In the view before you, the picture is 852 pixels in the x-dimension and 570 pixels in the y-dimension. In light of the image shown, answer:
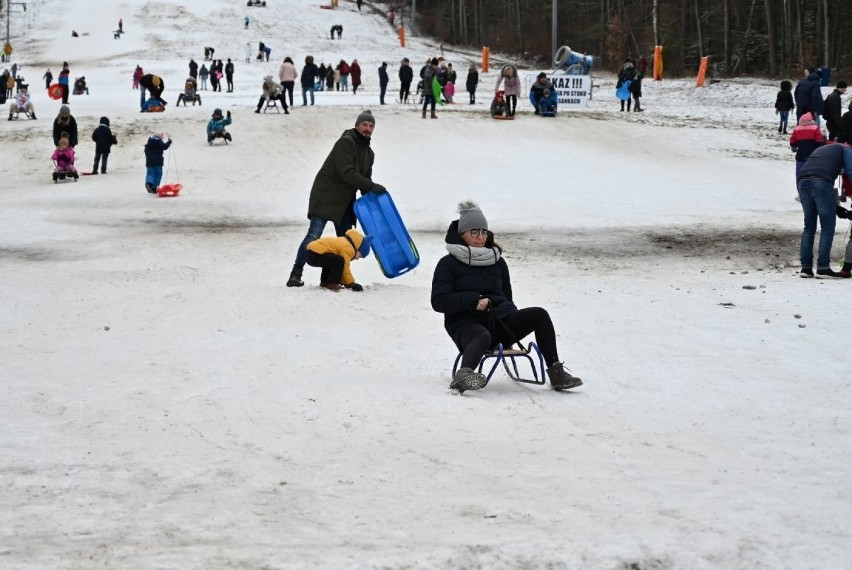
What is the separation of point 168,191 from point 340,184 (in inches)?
407

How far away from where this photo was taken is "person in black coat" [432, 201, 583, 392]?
24.6 ft

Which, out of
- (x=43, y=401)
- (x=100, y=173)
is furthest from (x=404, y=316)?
(x=100, y=173)

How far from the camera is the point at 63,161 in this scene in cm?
2305

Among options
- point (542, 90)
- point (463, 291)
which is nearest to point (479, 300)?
point (463, 291)

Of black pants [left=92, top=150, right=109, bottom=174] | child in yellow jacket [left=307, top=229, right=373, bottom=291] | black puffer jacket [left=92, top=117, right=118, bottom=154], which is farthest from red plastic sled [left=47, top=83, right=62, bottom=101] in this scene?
child in yellow jacket [left=307, top=229, right=373, bottom=291]

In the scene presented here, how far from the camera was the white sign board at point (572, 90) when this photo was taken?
35875 mm

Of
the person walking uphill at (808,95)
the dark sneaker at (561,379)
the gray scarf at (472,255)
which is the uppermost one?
the person walking uphill at (808,95)

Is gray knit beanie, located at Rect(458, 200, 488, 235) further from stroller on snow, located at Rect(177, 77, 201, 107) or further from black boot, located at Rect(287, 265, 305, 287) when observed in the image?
stroller on snow, located at Rect(177, 77, 201, 107)

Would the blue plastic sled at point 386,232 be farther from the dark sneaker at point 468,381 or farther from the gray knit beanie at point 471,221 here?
the dark sneaker at point 468,381

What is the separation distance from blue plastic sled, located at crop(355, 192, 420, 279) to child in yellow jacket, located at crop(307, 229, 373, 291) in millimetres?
194

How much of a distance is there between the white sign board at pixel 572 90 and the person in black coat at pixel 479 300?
28.9m

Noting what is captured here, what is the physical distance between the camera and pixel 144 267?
13484mm

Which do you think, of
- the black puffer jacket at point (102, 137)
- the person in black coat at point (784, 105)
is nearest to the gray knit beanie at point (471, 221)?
the black puffer jacket at point (102, 137)

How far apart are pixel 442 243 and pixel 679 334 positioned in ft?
24.2
